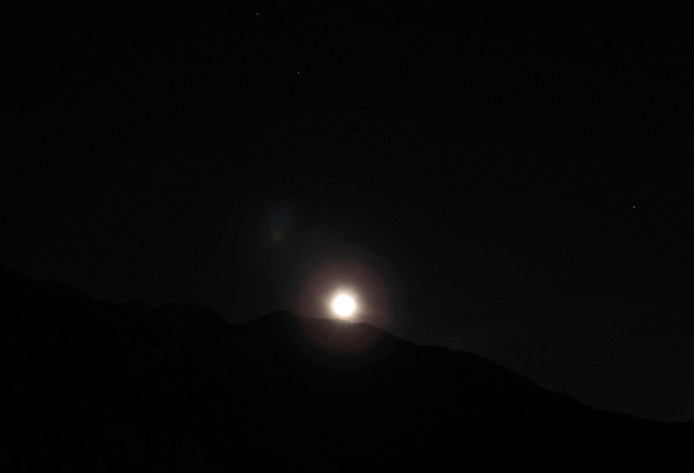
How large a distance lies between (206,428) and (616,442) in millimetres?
24777

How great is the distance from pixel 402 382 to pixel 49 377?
19943 millimetres

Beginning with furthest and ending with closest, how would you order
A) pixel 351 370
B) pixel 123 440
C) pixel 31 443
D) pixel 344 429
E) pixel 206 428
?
pixel 351 370 → pixel 344 429 → pixel 206 428 → pixel 123 440 → pixel 31 443

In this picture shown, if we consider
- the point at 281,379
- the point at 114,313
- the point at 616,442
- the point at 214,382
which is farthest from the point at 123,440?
the point at 616,442

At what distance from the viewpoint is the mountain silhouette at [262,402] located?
733 inches

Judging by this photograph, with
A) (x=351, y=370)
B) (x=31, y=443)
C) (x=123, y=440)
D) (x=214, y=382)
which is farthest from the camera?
(x=351, y=370)

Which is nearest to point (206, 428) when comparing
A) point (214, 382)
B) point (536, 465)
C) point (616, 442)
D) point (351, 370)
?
point (214, 382)

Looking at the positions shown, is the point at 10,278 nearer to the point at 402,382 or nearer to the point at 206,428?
the point at 206,428

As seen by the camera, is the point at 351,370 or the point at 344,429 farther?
the point at 351,370

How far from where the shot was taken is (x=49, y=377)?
19031 millimetres

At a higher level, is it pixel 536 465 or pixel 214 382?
pixel 214 382

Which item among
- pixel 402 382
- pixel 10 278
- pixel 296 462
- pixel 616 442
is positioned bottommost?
pixel 296 462

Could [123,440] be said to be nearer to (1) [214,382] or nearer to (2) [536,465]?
(1) [214,382]

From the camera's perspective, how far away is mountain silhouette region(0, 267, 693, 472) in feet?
61.1

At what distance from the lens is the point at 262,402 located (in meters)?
25.7
